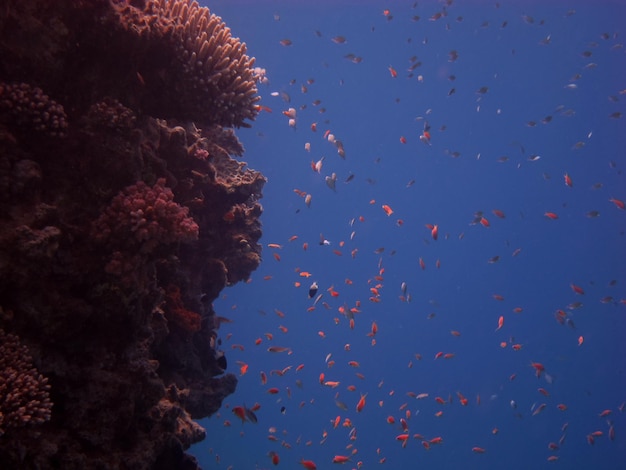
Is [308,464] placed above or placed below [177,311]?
below

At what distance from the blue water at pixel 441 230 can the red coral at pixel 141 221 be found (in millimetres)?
41214

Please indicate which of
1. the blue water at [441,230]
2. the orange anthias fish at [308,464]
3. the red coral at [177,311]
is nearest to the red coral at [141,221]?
the red coral at [177,311]

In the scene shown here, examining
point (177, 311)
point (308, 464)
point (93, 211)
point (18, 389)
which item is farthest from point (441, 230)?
point (18, 389)

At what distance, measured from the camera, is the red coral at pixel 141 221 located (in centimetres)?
450

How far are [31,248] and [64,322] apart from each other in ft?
2.93

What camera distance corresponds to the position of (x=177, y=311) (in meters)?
6.41

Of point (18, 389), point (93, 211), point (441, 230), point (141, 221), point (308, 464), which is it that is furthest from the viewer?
point (441, 230)

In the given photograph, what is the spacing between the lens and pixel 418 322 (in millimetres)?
87062

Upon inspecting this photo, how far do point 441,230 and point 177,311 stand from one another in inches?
3105

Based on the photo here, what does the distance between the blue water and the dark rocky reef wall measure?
4009 cm

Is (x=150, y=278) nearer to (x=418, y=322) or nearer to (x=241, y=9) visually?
(x=241, y=9)

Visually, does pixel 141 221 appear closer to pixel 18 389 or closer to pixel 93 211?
pixel 93 211

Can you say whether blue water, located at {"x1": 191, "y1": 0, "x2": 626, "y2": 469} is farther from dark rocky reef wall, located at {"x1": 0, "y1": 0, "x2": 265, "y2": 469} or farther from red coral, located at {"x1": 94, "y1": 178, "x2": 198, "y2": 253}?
red coral, located at {"x1": 94, "y1": 178, "x2": 198, "y2": 253}

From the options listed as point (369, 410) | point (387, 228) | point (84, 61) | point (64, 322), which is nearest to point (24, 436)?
point (64, 322)
